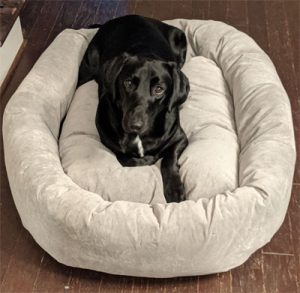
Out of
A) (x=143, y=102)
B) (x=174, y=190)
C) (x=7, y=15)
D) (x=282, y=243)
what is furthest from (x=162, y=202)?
(x=7, y=15)

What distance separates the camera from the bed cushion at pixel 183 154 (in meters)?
2.02

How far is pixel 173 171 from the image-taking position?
2.08 metres

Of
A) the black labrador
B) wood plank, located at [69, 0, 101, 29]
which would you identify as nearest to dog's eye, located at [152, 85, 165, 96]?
the black labrador

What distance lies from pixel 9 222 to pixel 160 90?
805 millimetres

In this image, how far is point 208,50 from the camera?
276cm

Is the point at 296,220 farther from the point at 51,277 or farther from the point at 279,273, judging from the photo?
the point at 51,277

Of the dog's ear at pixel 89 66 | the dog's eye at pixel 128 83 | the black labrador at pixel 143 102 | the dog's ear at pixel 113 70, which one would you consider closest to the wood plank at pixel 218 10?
the black labrador at pixel 143 102

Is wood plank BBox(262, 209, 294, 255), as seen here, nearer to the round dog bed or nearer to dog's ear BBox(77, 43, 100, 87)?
the round dog bed

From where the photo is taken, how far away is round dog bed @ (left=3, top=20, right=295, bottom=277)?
1768mm

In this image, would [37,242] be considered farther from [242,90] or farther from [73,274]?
[242,90]

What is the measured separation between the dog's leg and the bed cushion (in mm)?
22

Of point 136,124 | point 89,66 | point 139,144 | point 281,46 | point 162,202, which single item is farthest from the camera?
point 281,46

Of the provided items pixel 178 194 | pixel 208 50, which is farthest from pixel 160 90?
pixel 208 50

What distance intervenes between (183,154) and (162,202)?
0.24m
